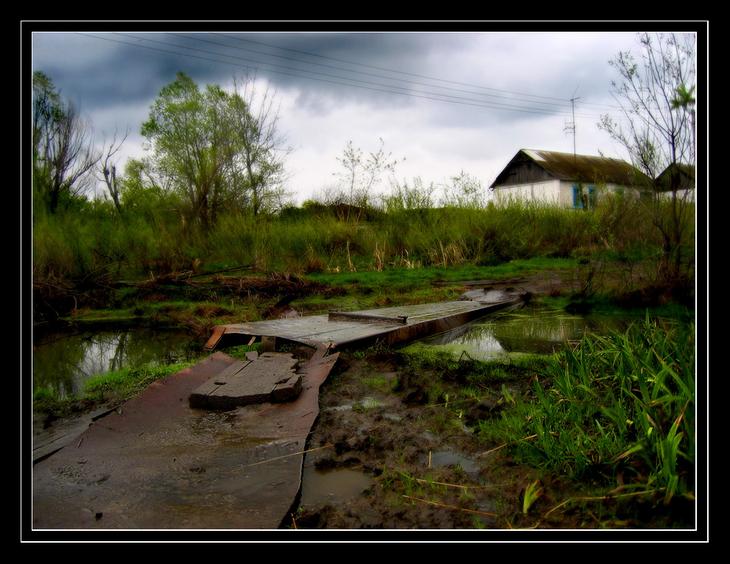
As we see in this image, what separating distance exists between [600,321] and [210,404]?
545cm

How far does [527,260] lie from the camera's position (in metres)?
14.0

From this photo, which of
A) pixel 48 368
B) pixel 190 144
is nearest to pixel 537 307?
pixel 48 368

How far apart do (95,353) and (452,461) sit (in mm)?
4477

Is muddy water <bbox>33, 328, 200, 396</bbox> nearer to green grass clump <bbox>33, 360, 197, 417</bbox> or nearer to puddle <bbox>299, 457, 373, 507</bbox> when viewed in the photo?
green grass clump <bbox>33, 360, 197, 417</bbox>

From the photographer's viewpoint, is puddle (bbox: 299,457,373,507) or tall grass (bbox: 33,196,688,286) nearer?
puddle (bbox: 299,457,373,507)

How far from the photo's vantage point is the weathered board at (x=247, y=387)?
3.37m

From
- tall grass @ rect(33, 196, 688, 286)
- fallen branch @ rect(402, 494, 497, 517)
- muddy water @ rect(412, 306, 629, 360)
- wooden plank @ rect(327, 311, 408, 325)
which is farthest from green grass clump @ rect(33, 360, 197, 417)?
tall grass @ rect(33, 196, 688, 286)

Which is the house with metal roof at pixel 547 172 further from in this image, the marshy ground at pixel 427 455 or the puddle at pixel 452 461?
the puddle at pixel 452 461

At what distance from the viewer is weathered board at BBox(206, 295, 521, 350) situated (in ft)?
17.0

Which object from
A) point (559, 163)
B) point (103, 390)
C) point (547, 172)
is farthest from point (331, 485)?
point (559, 163)

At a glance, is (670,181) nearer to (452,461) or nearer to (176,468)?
(452,461)

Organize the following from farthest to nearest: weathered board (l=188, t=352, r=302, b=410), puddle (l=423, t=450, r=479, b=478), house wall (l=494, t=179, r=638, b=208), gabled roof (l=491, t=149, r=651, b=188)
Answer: gabled roof (l=491, t=149, r=651, b=188)
house wall (l=494, t=179, r=638, b=208)
weathered board (l=188, t=352, r=302, b=410)
puddle (l=423, t=450, r=479, b=478)

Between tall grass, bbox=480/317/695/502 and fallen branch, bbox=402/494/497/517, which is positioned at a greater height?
tall grass, bbox=480/317/695/502

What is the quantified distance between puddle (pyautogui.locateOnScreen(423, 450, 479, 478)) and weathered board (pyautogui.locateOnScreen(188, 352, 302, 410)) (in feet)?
3.82
